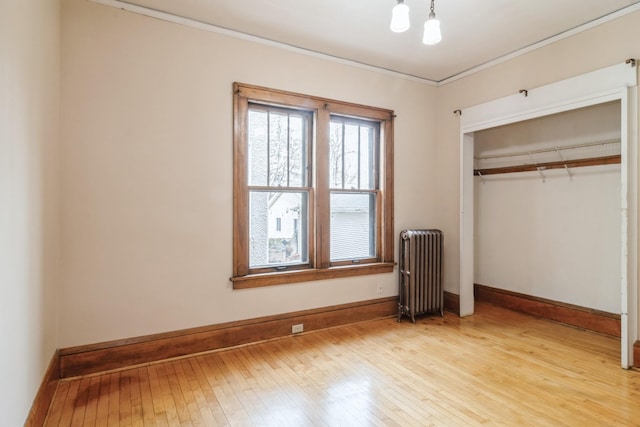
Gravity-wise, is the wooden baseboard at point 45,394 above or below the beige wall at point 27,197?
below

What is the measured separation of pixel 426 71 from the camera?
4164mm

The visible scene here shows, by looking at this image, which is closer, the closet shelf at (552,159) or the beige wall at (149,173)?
the beige wall at (149,173)

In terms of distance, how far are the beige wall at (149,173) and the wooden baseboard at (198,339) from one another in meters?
0.08

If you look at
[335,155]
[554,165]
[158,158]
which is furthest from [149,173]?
[554,165]

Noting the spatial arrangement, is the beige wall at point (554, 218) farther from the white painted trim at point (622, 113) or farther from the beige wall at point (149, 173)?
the beige wall at point (149, 173)

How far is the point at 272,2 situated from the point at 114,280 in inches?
99.1

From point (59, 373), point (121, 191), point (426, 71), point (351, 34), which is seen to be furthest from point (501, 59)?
point (59, 373)

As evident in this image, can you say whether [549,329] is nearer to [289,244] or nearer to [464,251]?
[464,251]

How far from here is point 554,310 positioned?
3.96 meters

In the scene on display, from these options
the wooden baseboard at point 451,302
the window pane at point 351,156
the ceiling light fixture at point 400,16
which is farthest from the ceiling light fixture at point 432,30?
the wooden baseboard at point 451,302

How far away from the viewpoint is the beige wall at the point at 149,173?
8.55 feet

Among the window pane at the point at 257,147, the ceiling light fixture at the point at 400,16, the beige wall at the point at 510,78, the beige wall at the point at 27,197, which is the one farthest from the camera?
the window pane at the point at 257,147

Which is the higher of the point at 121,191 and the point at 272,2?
the point at 272,2

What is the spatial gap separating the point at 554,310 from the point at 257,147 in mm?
3767
